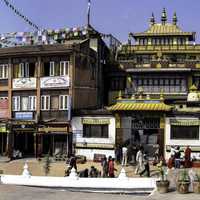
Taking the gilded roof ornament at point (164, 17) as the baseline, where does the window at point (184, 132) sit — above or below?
below

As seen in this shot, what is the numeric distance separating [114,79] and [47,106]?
32.6 ft

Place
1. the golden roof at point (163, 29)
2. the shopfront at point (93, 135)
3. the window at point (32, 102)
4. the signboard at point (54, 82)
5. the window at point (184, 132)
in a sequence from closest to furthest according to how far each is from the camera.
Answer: the window at point (184, 132), the shopfront at point (93, 135), the signboard at point (54, 82), the window at point (32, 102), the golden roof at point (163, 29)

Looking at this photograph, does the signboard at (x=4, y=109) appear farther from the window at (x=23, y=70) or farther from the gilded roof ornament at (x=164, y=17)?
the gilded roof ornament at (x=164, y=17)

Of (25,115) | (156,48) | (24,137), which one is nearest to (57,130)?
(25,115)

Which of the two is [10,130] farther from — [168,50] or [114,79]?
[168,50]

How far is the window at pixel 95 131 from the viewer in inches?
1451

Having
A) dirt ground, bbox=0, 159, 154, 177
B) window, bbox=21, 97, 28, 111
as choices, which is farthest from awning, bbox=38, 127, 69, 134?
window, bbox=21, 97, 28, 111

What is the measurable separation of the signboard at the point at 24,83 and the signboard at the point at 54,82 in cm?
80

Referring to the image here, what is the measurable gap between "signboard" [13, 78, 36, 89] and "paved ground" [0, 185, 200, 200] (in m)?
17.1

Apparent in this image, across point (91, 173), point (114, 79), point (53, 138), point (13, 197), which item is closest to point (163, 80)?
point (114, 79)

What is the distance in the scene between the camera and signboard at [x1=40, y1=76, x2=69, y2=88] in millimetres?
39031

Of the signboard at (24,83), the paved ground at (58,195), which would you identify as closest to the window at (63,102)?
the signboard at (24,83)

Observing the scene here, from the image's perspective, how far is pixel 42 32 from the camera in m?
42.8

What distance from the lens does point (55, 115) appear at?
39.3 meters
